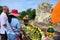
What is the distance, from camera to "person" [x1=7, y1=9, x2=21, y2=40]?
6.22 metres

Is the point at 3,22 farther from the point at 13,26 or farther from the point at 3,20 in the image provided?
the point at 13,26

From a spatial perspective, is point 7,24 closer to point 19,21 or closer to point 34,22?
point 19,21

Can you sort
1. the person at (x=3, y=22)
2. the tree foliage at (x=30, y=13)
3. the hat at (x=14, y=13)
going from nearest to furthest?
the hat at (x=14, y=13)
the person at (x=3, y=22)
the tree foliage at (x=30, y=13)

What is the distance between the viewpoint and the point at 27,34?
6.68 m

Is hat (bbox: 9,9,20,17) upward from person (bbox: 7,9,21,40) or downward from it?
upward

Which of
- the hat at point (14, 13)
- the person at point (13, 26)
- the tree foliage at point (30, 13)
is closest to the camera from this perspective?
the person at point (13, 26)

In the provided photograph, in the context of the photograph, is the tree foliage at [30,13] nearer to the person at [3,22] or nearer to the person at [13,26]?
the person at [13,26]

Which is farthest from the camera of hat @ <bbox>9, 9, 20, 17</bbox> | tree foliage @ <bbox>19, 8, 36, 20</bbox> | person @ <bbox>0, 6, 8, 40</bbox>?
tree foliage @ <bbox>19, 8, 36, 20</bbox>

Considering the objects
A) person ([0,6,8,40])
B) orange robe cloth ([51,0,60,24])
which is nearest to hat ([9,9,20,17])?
person ([0,6,8,40])

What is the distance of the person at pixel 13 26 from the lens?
622 cm

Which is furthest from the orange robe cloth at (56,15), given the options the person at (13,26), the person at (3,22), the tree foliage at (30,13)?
the person at (3,22)

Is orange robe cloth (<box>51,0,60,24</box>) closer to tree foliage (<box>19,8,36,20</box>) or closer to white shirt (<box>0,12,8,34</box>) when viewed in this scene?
tree foliage (<box>19,8,36,20</box>)

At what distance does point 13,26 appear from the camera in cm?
630

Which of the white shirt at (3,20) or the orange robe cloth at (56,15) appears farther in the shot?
the white shirt at (3,20)
